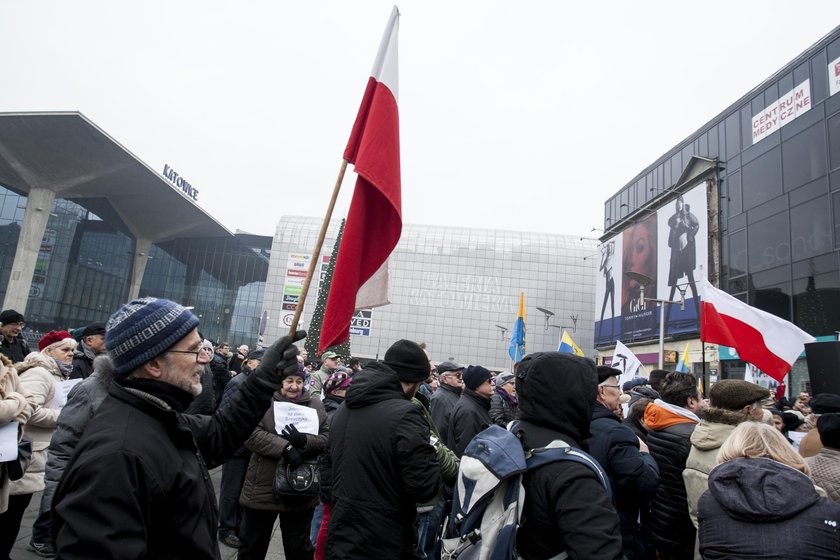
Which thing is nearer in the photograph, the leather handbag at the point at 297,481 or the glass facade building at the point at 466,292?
the leather handbag at the point at 297,481

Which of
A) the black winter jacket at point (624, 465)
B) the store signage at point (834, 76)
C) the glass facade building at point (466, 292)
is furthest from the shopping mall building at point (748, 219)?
the glass facade building at point (466, 292)

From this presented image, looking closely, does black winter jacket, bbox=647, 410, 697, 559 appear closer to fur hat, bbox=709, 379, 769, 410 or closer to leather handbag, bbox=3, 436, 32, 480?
fur hat, bbox=709, 379, 769, 410

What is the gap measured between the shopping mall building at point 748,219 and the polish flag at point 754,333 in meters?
7.51

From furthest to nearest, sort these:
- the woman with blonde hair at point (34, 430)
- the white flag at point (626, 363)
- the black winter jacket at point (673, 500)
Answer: the white flag at point (626, 363)
the woman with blonde hair at point (34, 430)
the black winter jacket at point (673, 500)

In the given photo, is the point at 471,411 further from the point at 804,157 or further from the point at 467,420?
the point at 804,157

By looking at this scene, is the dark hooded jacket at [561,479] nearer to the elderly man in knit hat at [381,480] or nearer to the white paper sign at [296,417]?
the elderly man in knit hat at [381,480]

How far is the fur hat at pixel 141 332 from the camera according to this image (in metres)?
1.76

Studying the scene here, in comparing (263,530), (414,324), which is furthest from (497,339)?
(263,530)

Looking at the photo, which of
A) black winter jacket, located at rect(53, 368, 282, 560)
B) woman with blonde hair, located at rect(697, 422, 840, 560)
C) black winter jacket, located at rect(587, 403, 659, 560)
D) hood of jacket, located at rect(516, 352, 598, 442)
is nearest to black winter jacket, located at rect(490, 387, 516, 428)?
black winter jacket, located at rect(587, 403, 659, 560)

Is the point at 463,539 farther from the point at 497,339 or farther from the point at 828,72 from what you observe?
the point at 497,339

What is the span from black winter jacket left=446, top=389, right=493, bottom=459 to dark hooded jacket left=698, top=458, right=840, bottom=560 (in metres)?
2.34

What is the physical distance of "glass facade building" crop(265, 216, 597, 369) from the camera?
48.2 meters

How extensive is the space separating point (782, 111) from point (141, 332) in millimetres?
28003

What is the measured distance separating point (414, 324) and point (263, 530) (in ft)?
147
